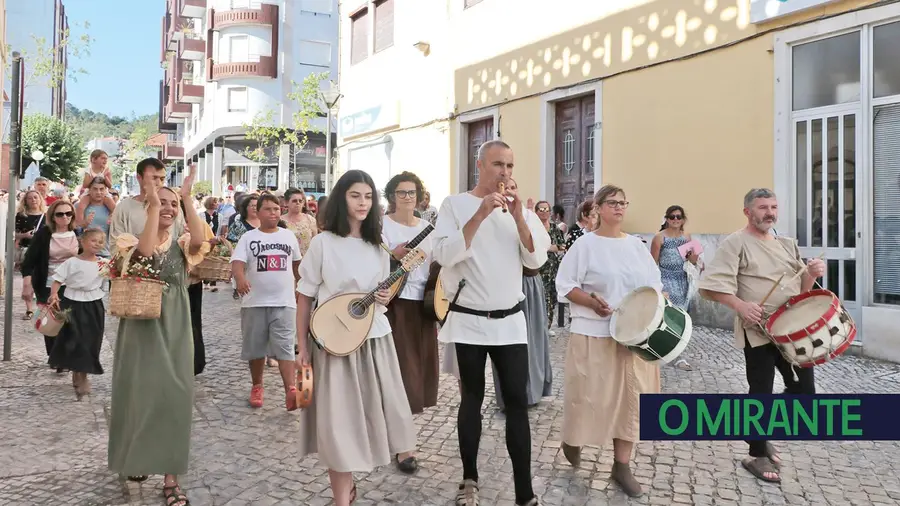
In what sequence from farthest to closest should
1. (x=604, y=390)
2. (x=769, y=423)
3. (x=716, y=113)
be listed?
(x=716, y=113) → (x=604, y=390) → (x=769, y=423)

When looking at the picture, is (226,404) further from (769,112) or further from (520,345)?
(769,112)

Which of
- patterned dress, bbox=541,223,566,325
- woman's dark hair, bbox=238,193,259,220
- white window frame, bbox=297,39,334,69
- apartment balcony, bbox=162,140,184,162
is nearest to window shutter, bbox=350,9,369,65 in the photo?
patterned dress, bbox=541,223,566,325

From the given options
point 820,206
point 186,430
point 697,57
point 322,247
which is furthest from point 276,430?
point 697,57

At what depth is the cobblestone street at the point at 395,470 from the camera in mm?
4141

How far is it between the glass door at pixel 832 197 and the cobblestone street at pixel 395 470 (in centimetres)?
215

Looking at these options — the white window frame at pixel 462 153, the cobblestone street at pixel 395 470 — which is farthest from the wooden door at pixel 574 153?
the cobblestone street at pixel 395 470

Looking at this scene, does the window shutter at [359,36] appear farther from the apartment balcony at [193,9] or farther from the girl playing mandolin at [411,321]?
the apartment balcony at [193,9]

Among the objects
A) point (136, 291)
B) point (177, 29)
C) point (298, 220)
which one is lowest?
point (136, 291)

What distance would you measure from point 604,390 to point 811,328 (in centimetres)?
118

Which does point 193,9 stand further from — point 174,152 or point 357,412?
point 357,412

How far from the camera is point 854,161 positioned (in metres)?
8.41

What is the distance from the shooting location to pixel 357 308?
3.73 meters

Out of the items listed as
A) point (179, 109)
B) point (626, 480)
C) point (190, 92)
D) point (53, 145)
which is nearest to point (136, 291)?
point (626, 480)

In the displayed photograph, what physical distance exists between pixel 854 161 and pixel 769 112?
1231 millimetres
